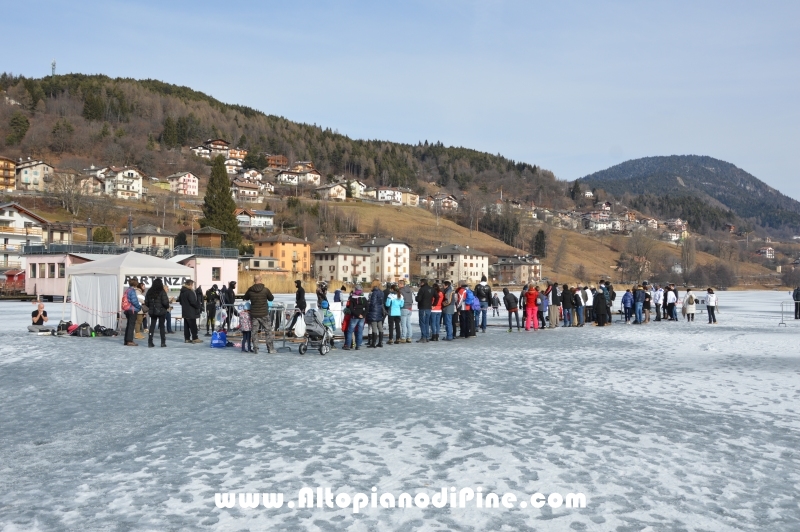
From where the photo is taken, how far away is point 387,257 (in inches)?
4151

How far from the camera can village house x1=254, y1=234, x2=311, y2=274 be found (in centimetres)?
9481

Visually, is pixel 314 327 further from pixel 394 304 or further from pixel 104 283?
pixel 104 283

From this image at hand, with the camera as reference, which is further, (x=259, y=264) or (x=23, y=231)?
(x=259, y=264)

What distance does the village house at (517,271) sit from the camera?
115 metres

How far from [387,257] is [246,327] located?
90628mm

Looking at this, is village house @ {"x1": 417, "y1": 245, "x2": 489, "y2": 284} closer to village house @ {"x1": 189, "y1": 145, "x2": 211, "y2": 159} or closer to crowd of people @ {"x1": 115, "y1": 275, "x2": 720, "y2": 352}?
crowd of people @ {"x1": 115, "y1": 275, "x2": 720, "y2": 352}

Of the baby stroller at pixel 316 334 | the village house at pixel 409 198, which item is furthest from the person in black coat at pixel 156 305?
the village house at pixel 409 198

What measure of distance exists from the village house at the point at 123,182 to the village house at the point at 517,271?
68362mm

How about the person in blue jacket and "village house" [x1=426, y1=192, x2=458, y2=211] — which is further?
"village house" [x1=426, y1=192, x2=458, y2=211]

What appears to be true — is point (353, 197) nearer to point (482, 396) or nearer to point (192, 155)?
point (192, 155)

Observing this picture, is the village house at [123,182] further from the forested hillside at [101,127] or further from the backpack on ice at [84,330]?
the backpack on ice at [84,330]

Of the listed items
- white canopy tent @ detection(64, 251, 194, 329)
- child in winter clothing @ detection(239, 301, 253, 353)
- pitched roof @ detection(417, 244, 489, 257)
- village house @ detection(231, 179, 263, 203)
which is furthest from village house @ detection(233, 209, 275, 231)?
child in winter clothing @ detection(239, 301, 253, 353)

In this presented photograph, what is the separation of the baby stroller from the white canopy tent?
5486mm

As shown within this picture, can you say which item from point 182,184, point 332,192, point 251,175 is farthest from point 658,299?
point 251,175
